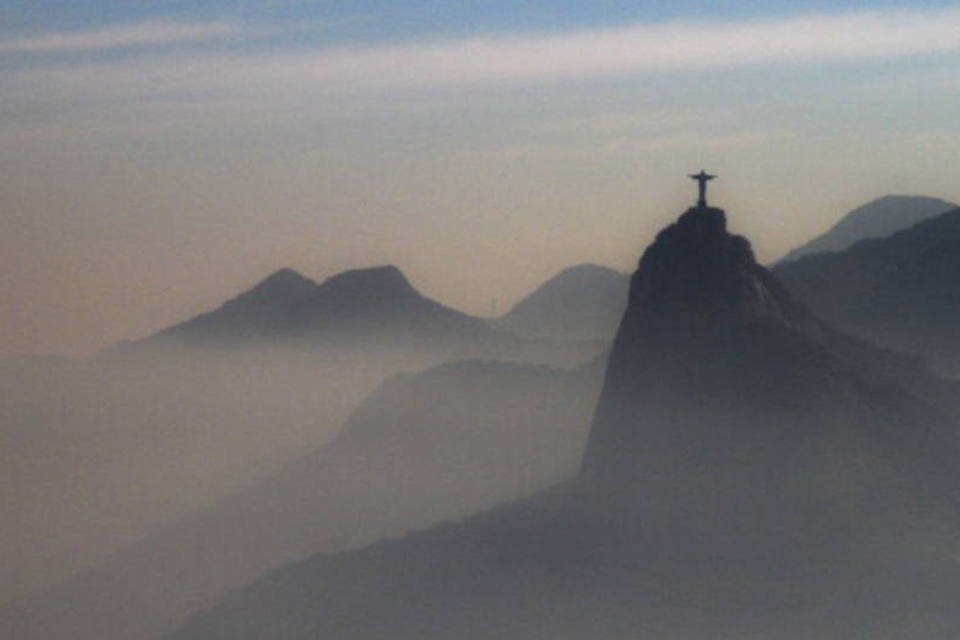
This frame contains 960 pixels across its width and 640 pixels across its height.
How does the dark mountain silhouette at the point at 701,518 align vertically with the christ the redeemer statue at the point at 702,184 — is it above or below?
below

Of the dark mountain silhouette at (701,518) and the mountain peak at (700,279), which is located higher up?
the mountain peak at (700,279)

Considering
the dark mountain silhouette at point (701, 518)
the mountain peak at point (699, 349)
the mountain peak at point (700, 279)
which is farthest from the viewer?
the mountain peak at point (700, 279)

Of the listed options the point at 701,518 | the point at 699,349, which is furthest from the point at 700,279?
the point at 701,518

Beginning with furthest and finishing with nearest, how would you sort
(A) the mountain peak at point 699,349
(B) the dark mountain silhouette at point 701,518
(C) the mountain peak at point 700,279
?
(C) the mountain peak at point 700,279 < (A) the mountain peak at point 699,349 < (B) the dark mountain silhouette at point 701,518

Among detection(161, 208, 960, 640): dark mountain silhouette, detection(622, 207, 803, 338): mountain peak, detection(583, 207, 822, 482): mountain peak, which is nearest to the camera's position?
detection(161, 208, 960, 640): dark mountain silhouette

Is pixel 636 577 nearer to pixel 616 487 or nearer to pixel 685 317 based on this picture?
pixel 616 487

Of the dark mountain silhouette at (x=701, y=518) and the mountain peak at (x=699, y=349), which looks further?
the mountain peak at (x=699, y=349)

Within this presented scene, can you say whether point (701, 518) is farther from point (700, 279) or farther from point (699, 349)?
point (700, 279)

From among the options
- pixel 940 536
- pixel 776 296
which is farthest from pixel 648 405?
pixel 940 536
